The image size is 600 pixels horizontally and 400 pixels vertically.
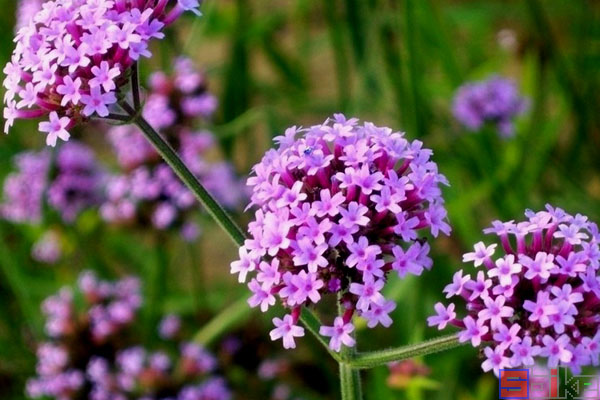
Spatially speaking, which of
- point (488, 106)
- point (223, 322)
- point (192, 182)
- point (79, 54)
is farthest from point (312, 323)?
point (488, 106)

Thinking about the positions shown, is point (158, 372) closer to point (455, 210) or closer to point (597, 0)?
point (455, 210)

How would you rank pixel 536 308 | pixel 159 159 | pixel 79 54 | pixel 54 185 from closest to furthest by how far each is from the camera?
pixel 536 308 < pixel 79 54 < pixel 159 159 < pixel 54 185

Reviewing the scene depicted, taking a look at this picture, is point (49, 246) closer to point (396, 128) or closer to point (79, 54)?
point (396, 128)

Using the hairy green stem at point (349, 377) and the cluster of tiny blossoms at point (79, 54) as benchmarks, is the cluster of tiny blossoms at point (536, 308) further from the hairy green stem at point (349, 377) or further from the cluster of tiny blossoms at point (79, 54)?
the cluster of tiny blossoms at point (79, 54)

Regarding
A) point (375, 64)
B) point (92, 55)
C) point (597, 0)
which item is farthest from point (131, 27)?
point (597, 0)

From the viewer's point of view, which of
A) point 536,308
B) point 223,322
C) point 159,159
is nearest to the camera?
point 536,308

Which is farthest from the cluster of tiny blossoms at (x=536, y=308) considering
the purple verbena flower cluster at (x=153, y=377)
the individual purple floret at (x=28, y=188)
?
the individual purple floret at (x=28, y=188)
